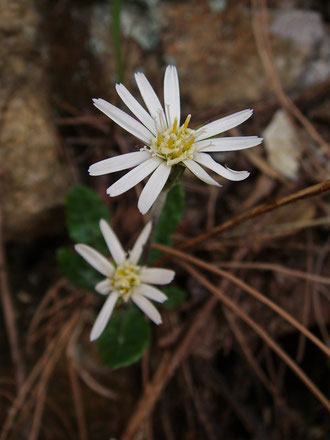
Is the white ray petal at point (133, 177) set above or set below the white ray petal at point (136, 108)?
below

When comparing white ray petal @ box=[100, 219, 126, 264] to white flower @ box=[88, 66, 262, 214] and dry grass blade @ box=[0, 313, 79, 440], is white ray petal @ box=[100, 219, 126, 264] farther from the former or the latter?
dry grass blade @ box=[0, 313, 79, 440]

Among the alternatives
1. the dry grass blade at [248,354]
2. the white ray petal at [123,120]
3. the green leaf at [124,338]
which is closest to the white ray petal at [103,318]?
the green leaf at [124,338]

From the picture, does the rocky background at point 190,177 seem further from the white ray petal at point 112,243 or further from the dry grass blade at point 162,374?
the white ray petal at point 112,243

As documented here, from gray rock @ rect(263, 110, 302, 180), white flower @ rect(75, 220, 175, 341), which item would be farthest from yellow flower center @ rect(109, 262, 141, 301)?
gray rock @ rect(263, 110, 302, 180)

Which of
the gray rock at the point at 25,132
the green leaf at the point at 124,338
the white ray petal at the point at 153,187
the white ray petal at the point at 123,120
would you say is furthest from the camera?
the gray rock at the point at 25,132

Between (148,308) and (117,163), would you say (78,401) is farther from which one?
(117,163)

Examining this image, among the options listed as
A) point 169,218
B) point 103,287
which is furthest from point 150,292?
point 169,218

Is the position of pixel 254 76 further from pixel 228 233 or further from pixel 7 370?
pixel 7 370
